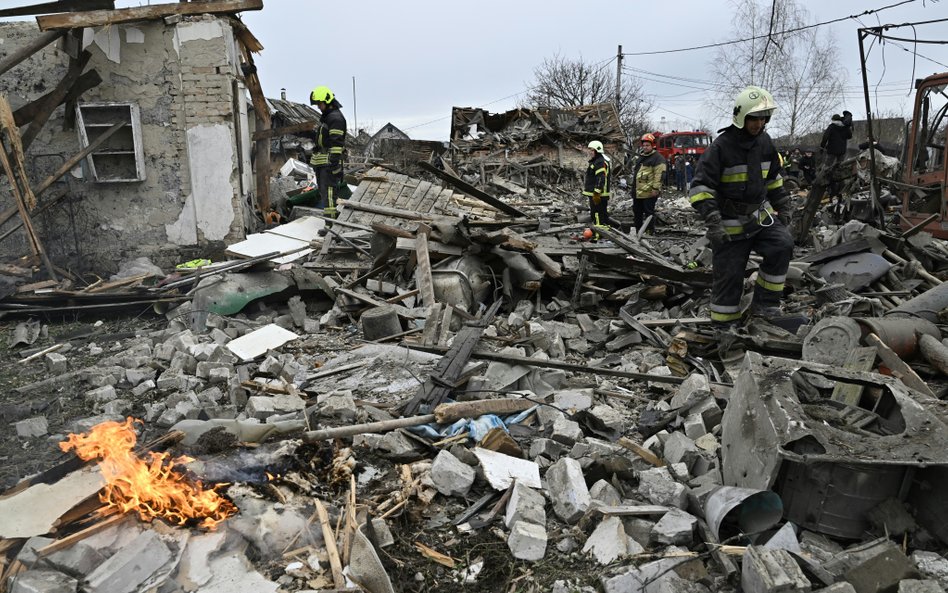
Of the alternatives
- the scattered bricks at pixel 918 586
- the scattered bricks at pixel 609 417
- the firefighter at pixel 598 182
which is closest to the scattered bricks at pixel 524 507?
the scattered bricks at pixel 609 417

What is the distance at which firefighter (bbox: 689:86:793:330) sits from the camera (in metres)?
5.48

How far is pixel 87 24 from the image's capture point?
28.4ft

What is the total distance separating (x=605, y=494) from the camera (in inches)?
133

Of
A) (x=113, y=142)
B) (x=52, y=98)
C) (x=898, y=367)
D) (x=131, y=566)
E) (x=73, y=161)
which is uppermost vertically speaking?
(x=52, y=98)

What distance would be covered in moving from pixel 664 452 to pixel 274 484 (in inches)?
92.4

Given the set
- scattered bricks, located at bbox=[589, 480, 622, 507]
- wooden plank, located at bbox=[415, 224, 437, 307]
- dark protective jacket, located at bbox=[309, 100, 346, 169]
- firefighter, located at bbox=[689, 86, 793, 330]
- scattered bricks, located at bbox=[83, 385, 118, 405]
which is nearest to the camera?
scattered bricks, located at bbox=[589, 480, 622, 507]

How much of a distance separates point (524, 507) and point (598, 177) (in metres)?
8.33

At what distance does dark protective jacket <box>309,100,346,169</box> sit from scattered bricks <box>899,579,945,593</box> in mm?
9285

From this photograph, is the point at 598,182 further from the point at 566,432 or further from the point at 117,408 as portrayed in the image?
the point at 117,408

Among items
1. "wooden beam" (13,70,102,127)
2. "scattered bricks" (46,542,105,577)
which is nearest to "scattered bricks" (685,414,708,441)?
"scattered bricks" (46,542,105,577)

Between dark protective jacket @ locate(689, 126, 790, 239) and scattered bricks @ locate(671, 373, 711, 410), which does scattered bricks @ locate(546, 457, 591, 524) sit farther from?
dark protective jacket @ locate(689, 126, 790, 239)

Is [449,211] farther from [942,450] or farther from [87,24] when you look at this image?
[942,450]

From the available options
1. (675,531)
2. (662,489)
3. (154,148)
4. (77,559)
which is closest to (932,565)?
(675,531)

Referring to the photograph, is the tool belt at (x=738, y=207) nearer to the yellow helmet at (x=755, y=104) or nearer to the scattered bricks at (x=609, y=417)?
the yellow helmet at (x=755, y=104)
